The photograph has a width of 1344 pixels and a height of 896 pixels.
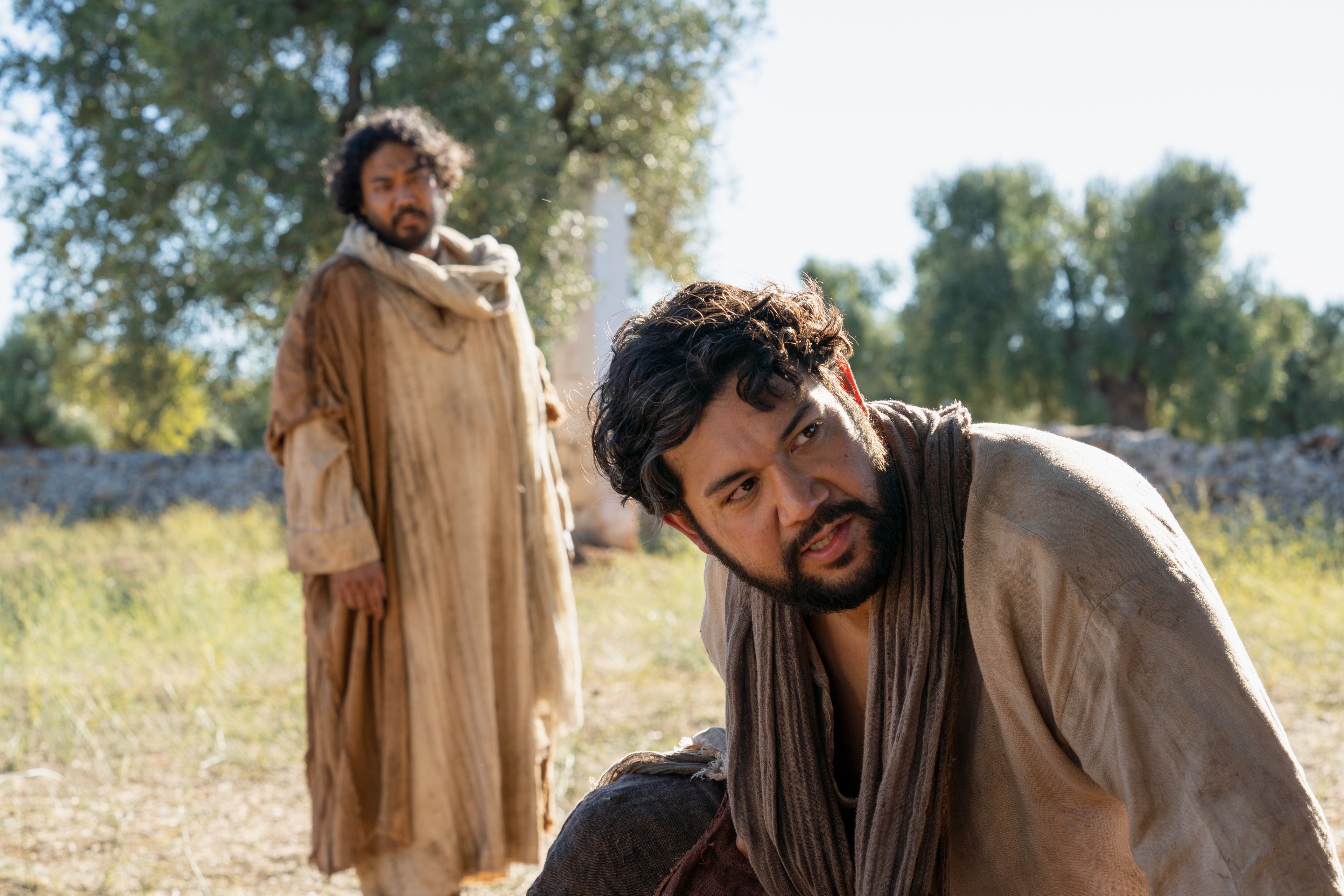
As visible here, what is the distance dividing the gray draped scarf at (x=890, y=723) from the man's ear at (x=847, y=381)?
40mm

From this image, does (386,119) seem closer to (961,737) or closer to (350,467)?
(350,467)

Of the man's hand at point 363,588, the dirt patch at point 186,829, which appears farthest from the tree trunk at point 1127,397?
the man's hand at point 363,588

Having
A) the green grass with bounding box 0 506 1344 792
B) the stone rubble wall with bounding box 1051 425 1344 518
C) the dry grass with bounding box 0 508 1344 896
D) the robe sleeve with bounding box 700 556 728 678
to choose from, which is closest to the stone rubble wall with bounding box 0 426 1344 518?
the stone rubble wall with bounding box 1051 425 1344 518

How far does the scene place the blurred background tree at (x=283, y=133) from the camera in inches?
335

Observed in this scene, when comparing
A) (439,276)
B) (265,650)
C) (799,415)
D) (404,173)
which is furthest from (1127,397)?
(799,415)

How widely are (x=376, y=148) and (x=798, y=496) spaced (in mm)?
2414

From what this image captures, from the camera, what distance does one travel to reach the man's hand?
10.6 ft

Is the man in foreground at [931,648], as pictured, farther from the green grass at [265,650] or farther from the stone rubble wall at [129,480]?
the stone rubble wall at [129,480]

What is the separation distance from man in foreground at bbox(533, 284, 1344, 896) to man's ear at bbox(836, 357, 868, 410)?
2 cm

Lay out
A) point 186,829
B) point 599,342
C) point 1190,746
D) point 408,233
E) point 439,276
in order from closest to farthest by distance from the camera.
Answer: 1. point 1190,746
2. point 439,276
3. point 408,233
4. point 186,829
5. point 599,342

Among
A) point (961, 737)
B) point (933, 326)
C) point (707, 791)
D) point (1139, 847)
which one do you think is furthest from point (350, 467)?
point (933, 326)

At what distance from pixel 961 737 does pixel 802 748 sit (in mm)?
276

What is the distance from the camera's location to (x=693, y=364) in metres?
1.71

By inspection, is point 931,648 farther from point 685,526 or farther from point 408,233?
point 408,233
